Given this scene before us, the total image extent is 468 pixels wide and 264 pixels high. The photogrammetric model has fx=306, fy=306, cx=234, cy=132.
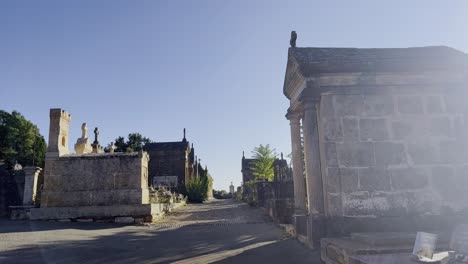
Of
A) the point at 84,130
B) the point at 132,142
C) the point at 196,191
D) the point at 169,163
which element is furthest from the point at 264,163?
the point at 132,142

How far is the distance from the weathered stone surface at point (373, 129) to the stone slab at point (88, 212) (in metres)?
8.66

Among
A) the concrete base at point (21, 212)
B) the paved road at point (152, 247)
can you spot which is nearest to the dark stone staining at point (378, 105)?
the paved road at point (152, 247)

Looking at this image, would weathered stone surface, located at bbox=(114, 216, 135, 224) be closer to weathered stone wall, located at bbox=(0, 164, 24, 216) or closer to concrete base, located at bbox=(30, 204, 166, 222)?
concrete base, located at bbox=(30, 204, 166, 222)

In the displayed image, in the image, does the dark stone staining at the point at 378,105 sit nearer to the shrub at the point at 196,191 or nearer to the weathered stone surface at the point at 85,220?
the weathered stone surface at the point at 85,220

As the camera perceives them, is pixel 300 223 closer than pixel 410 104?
No

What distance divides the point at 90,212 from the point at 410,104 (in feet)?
36.1

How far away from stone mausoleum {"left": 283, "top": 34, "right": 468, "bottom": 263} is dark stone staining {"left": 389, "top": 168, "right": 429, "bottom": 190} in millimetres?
18

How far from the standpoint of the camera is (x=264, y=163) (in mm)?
25734

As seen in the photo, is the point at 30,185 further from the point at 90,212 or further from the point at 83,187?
the point at 90,212

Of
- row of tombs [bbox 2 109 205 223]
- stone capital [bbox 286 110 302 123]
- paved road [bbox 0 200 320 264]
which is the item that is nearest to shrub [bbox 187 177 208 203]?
row of tombs [bbox 2 109 205 223]

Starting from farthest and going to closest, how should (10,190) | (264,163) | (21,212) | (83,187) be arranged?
(264,163), (10,190), (21,212), (83,187)

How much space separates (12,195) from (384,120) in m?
15.5

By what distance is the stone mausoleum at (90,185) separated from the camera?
11500 mm

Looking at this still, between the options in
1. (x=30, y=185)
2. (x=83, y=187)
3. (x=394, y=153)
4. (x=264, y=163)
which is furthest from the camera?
(x=264, y=163)
